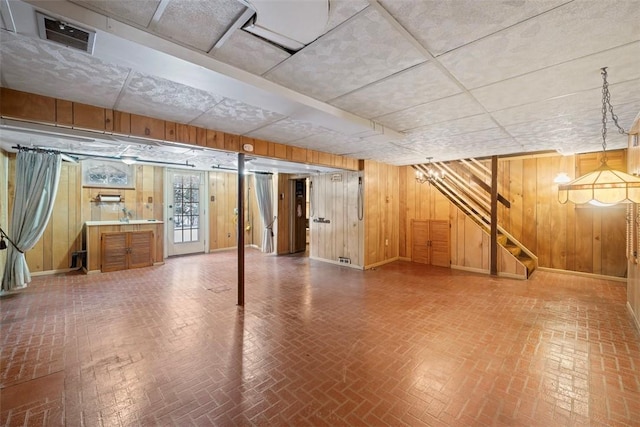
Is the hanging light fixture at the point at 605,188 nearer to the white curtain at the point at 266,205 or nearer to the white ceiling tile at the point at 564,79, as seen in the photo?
→ the white ceiling tile at the point at 564,79

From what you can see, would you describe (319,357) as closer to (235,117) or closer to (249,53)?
(249,53)

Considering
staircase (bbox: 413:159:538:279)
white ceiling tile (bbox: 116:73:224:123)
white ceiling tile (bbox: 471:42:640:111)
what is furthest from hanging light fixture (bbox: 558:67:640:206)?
staircase (bbox: 413:159:538:279)

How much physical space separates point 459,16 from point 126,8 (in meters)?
1.78

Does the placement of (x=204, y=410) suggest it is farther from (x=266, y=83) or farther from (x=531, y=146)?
(x=531, y=146)

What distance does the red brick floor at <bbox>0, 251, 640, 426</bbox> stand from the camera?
6.24ft

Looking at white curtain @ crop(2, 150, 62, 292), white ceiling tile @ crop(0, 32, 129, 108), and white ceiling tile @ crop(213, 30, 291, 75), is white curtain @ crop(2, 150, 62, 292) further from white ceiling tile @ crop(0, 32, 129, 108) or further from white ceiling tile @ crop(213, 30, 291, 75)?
white ceiling tile @ crop(213, 30, 291, 75)

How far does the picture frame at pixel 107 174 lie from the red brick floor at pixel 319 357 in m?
2.58

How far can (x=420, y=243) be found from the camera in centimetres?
677

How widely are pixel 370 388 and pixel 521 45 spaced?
8.85 ft

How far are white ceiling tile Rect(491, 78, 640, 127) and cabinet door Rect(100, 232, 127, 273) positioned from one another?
24.0 feet

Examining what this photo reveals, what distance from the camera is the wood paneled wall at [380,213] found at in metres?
6.30

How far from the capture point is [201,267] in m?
6.31

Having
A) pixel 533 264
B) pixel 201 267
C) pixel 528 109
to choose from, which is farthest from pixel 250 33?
pixel 533 264

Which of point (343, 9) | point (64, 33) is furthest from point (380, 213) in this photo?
point (64, 33)
